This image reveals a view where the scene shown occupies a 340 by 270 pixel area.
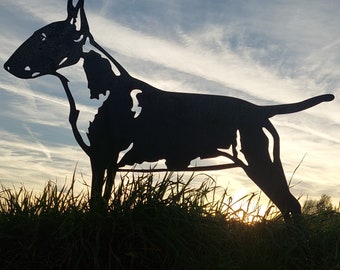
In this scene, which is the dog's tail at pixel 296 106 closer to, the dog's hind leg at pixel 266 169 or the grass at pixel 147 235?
the dog's hind leg at pixel 266 169

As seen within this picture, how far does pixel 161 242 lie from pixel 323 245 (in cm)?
154

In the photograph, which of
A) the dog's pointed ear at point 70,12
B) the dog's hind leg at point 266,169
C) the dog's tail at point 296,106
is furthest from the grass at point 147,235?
the dog's pointed ear at point 70,12

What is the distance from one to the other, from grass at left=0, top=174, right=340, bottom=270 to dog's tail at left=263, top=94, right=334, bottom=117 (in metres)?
1.07

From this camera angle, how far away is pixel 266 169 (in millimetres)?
4812

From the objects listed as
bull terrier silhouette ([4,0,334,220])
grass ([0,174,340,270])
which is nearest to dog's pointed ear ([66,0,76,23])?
bull terrier silhouette ([4,0,334,220])

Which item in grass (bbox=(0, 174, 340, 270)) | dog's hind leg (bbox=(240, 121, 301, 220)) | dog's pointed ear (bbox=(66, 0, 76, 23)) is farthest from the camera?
dog's pointed ear (bbox=(66, 0, 76, 23))

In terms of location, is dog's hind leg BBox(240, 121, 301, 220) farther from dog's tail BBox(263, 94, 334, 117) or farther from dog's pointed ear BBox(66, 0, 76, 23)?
dog's pointed ear BBox(66, 0, 76, 23)

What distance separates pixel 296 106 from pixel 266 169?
0.70 meters

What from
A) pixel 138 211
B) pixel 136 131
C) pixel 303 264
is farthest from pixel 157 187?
pixel 303 264

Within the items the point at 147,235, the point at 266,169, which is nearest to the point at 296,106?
the point at 266,169

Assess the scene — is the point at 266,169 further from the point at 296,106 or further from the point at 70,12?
the point at 70,12

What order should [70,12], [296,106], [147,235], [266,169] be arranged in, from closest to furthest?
1. [147,235]
2. [266,169]
3. [296,106]
4. [70,12]

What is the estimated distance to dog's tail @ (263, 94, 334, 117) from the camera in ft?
16.3

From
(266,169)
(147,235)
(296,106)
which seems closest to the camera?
(147,235)
